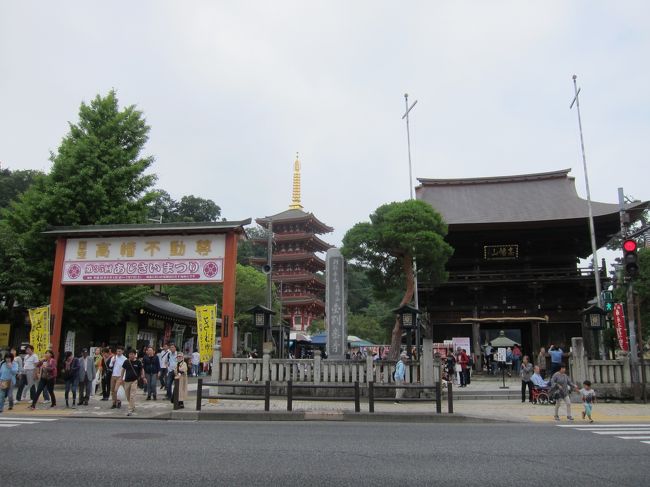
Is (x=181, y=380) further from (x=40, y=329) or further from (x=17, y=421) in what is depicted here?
(x=40, y=329)

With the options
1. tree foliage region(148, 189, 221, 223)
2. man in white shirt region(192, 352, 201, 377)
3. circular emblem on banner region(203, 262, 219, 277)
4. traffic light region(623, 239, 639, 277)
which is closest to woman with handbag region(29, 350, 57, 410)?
circular emblem on banner region(203, 262, 219, 277)

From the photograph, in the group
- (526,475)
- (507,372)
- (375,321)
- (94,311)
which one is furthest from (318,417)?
(375,321)

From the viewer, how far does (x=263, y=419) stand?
12594 mm

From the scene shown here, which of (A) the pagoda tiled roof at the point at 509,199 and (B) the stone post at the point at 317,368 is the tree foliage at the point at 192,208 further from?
(B) the stone post at the point at 317,368

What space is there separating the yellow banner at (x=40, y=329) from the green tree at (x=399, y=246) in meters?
12.7

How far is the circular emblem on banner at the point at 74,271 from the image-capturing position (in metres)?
18.5

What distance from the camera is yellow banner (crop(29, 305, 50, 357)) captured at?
59.7ft

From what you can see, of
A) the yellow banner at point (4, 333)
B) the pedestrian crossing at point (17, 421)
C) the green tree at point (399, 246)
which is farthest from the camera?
the green tree at point (399, 246)

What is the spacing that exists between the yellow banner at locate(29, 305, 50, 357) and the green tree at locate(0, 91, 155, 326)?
2221 millimetres

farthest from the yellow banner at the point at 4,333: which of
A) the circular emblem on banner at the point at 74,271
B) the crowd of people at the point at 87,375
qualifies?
the circular emblem on banner at the point at 74,271

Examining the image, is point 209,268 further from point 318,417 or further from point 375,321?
point 375,321

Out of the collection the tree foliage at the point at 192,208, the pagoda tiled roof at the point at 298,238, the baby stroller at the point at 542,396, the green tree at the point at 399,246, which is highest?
the tree foliage at the point at 192,208

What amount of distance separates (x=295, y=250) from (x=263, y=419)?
4753cm

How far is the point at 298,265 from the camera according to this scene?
5919cm
